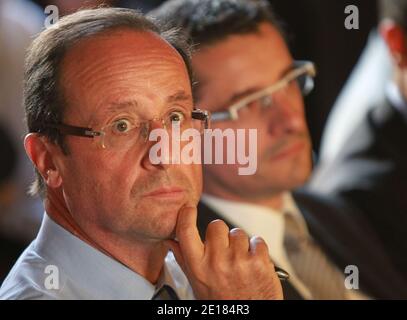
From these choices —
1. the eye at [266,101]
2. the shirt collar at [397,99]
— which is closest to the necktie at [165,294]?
the eye at [266,101]

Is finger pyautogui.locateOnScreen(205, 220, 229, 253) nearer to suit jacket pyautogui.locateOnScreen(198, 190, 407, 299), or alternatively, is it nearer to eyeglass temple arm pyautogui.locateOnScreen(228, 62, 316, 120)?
eyeglass temple arm pyautogui.locateOnScreen(228, 62, 316, 120)

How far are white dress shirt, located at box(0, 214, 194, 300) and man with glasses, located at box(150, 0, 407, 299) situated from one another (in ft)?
0.56

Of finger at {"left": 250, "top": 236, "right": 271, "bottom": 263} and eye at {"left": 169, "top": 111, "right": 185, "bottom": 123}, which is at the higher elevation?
eye at {"left": 169, "top": 111, "right": 185, "bottom": 123}

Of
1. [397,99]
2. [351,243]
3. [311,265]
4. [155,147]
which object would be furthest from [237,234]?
[397,99]

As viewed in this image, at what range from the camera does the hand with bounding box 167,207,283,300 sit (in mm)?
1167

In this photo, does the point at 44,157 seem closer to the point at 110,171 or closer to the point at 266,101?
the point at 110,171

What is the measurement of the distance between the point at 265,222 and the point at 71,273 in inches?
14.7

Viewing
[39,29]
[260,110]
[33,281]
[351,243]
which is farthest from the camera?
[351,243]

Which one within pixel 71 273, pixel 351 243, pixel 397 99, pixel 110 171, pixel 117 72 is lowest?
pixel 351 243

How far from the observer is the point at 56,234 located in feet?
Answer: 3.84

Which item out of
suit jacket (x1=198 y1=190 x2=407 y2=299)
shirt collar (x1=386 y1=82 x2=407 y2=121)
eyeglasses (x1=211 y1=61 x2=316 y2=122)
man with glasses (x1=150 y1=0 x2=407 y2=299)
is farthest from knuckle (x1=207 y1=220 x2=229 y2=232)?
shirt collar (x1=386 y1=82 x2=407 y2=121)

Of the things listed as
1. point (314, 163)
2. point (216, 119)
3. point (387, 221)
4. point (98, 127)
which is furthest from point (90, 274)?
point (387, 221)

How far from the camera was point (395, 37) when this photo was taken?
186 centimetres

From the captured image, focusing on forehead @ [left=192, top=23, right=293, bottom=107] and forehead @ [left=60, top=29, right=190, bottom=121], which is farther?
forehead @ [left=192, top=23, right=293, bottom=107]
